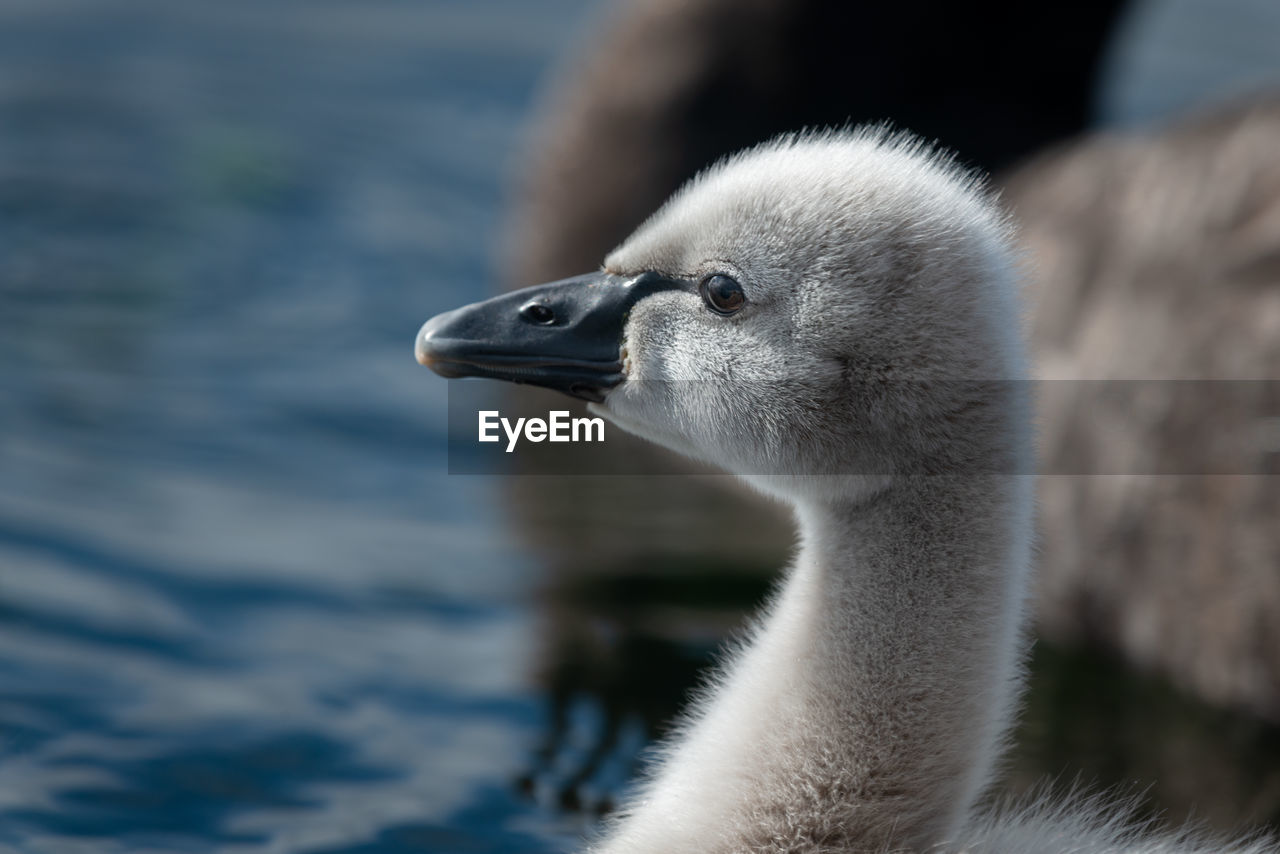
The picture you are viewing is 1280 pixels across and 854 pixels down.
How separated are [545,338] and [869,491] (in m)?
0.60

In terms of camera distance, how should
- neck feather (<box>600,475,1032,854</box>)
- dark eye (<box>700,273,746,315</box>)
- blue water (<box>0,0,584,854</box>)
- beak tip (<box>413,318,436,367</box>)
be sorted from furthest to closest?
1. blue water (<box>0,0,584,854</box>)
2. beak tip (<box>413,318,436,367</box>)
3. dark eye (<box>700,273,746,315</box>)
4. neck feather (<box>600,475,1032,854</box>)

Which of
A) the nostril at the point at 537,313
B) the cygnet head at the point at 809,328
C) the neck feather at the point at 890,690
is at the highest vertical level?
the nostril at the point at 537,313

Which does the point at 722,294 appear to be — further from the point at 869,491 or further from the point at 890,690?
the point at 890,690

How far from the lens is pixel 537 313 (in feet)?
10.4

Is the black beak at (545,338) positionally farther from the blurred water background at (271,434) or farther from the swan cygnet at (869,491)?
the blurred water background at (271,434)

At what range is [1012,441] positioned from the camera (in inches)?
114

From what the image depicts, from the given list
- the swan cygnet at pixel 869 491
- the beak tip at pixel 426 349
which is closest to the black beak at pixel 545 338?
the beak tip at pixel 426 349

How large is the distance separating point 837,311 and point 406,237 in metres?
5.59

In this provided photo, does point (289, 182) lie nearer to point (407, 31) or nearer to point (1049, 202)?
point (407, 31)

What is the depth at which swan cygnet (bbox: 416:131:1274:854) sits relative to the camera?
9.34 ft

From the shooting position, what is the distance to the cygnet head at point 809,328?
288 cm

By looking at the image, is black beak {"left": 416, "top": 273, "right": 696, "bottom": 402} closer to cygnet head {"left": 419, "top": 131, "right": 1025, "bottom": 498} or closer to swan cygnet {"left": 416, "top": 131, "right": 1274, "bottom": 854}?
cygnet head {"left": 419, "top": 131, "right": 1025, "bottom": 498}

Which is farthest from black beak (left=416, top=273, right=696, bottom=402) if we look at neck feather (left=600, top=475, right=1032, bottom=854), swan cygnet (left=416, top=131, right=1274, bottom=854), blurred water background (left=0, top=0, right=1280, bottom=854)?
blurred water background (left=0, top=0, right=1280, bottom=854)

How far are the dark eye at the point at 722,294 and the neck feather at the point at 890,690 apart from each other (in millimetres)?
350
